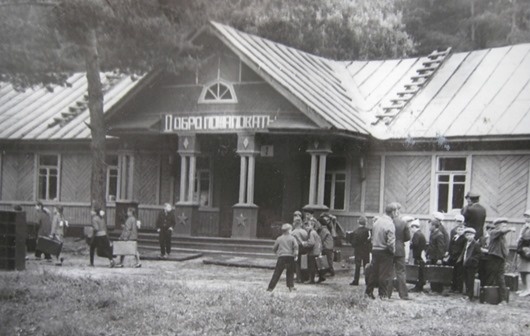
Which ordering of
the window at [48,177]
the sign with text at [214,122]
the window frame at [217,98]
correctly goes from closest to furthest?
the sign with text at [214,122]
the window frame at [217,98]
the window at [48,177]

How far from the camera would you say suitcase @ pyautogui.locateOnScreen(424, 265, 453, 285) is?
15.8m

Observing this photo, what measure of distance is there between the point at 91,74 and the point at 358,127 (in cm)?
842

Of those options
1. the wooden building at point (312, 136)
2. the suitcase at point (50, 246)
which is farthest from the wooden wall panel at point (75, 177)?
the suitcase at point (50, 246)

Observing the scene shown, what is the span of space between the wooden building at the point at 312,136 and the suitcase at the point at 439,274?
23.1ft

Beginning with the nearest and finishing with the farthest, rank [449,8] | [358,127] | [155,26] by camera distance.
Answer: [155,26] → [358,127] → [449,8]

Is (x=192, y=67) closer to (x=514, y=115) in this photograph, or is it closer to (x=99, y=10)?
(x=99, y=10)

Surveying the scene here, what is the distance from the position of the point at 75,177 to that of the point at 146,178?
11.5 ft

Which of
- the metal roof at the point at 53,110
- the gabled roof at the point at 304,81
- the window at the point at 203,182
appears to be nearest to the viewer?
the gabled roof at the point at 304,81

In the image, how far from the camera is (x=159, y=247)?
79.9ft

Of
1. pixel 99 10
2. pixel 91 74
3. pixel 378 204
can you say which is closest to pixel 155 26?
pixel 99 10

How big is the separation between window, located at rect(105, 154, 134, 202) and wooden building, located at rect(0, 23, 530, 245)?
70mm

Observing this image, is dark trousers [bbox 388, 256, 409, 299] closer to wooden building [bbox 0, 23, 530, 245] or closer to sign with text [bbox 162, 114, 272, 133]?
wooden building [bbox 0, 23, 530, 245]

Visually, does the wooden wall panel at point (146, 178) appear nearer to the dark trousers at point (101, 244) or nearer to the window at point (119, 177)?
the window at point (119, 177)

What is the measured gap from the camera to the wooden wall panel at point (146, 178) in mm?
27922
